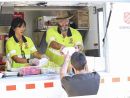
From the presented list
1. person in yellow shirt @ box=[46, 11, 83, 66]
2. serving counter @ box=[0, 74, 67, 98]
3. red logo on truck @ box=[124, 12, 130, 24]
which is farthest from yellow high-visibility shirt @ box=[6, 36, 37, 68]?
red logo on truck @ box=[124, 12, 130, 24]

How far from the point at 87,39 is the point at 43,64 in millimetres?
1864

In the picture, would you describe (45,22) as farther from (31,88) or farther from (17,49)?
(31,88)

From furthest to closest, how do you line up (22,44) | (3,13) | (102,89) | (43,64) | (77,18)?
(77,18), (3,13), (22,44), (43,64), (102,89)

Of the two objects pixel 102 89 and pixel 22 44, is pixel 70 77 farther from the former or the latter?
pixel 22 44

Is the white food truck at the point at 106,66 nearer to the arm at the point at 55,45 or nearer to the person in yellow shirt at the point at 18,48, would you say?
the arm at the point at 55,45

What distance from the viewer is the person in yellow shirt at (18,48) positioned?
4.53 metres

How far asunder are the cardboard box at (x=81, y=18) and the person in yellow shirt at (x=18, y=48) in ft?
3.64

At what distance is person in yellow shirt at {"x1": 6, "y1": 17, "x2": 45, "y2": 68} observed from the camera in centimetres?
453

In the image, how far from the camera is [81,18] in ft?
18.3

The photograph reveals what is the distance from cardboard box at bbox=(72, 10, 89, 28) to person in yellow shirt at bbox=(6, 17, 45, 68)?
1.11m

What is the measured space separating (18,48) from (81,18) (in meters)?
1.39

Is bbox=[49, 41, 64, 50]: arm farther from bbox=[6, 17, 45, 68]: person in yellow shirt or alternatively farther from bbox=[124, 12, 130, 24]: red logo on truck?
bbox=[124, 12, 130, 24]: red logo on truck

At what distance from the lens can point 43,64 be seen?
3740 mm

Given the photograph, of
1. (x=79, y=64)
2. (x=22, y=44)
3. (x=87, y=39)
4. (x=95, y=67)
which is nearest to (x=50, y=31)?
(x=22, y=44)
